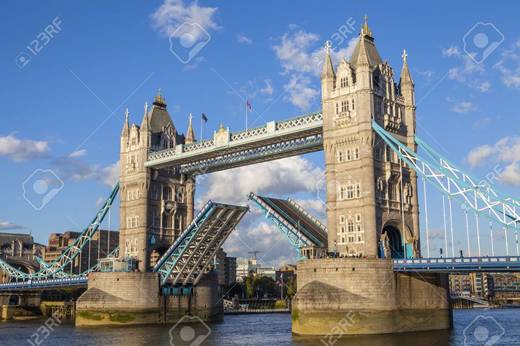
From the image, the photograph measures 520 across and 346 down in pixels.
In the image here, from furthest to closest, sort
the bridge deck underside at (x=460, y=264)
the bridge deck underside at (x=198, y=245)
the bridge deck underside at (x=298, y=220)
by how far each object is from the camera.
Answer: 1. the bridge deck underside at (x=198, y=245)
2. the bridge deck underside at (x=298, y=220)
3. the bridge deck underside at (x=460, y=264)

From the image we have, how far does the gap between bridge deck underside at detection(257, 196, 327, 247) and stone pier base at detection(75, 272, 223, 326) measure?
17662 mm

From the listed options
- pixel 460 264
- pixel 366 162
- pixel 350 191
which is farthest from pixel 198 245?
pixel 460 264

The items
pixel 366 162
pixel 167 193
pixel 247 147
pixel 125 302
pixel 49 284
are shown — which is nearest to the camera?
pixel 366 162

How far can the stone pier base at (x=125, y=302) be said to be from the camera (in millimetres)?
72125

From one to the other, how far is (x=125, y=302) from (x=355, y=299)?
29.8 meters

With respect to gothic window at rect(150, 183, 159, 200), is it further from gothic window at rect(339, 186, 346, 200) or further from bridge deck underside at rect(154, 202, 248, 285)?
gothic window at rect(339, 186, 346, 200)

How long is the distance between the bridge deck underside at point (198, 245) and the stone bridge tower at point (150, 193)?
4.71 metres

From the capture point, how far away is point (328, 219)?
60469 mm

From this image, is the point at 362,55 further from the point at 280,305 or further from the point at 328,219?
the point at 280,305

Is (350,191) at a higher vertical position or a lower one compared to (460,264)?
higher

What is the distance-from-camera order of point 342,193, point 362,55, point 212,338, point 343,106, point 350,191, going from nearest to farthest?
point 212,338
point 350,191
point 362,55
point 342,193
point 343,106

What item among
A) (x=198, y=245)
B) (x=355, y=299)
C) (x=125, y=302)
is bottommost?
(x=125, y=302)

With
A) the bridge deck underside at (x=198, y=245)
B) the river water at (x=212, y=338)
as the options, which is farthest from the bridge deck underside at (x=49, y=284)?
the river water at (x=212, y=338)

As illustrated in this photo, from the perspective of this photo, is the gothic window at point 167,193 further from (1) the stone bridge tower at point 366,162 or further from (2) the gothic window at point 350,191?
(2) the gothic window at point 350,191
